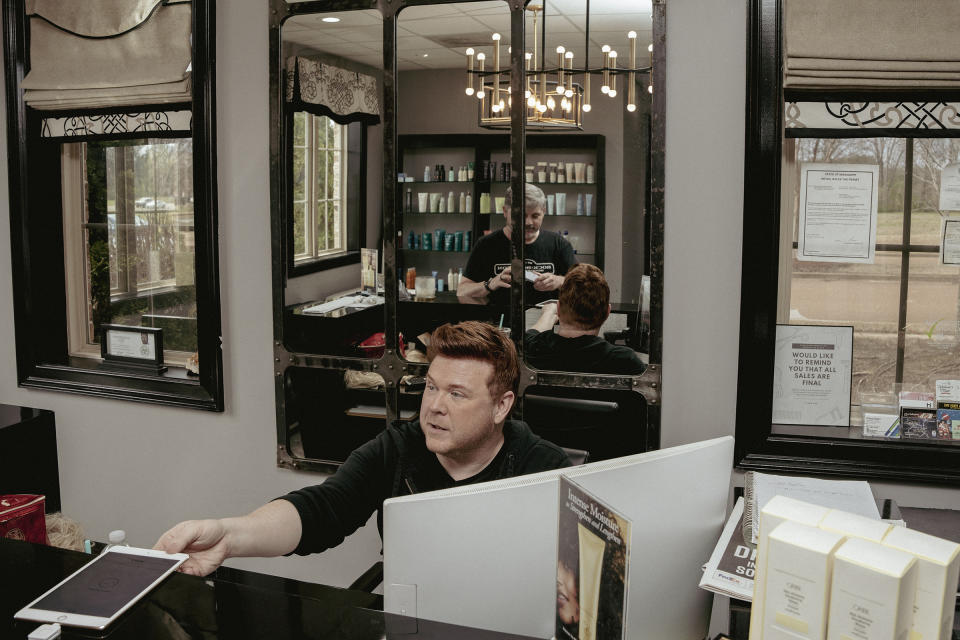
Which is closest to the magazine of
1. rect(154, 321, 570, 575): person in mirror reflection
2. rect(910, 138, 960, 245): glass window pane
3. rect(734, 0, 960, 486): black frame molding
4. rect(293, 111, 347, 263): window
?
rect(154, 321, 570, 575): person in mirror reflection

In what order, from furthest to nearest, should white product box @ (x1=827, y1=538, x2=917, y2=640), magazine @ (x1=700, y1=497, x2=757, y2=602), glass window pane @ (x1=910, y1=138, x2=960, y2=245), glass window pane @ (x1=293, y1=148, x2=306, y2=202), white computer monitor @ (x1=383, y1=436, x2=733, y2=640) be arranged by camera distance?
glass window pane @ (x1=293, y1=148, x2=306, y2=202)
glass window pane @ (x1=910, y1=138, x2=960, y2=245)
magazine @ (x1=700, y1=497, x2=757, y2=602)
white computer monitor @ (x1=383, y1=436, x2=733, y2=640)
white product box @ (x1=827, y1=538, x2=917, y2=640)

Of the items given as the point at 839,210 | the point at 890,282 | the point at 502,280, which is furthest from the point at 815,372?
the point at 502,280

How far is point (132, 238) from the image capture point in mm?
3273

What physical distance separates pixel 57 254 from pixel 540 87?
7.13ft

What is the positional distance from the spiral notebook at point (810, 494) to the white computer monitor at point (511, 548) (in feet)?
1.69

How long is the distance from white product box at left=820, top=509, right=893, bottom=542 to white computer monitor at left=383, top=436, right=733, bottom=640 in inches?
10.1

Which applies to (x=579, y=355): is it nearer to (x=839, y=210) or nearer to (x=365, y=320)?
(x=365, y=320)

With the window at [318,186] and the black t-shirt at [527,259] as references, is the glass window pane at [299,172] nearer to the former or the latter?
the window at [318,186]

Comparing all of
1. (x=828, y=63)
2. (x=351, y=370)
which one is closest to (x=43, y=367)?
(x=351, y=370)

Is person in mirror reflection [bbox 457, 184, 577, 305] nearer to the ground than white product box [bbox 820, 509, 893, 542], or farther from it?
farther from it

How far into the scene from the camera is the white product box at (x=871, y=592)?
93 centimetres

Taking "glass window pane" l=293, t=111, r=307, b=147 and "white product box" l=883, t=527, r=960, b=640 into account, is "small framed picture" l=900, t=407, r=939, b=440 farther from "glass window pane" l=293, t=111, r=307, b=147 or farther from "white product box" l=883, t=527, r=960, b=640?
"glass window pane" l=293, t=111, r=307, b=147

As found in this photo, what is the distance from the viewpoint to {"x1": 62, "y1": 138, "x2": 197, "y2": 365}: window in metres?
3.17

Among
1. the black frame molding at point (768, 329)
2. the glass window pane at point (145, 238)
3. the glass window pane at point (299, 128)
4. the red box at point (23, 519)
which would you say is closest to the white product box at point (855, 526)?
the black frame molding at point (768, 329)
